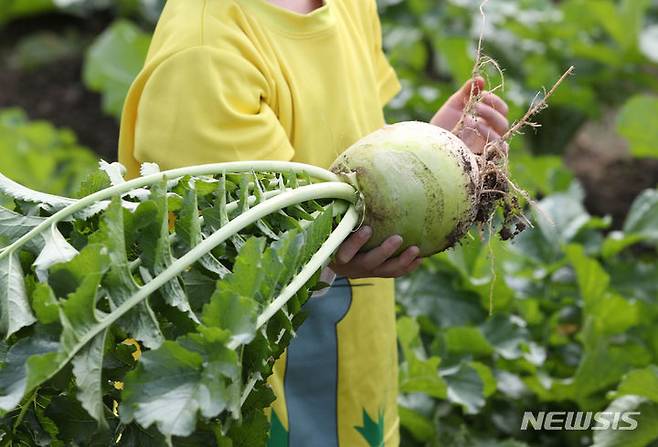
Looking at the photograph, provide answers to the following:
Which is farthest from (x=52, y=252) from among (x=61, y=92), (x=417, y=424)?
(x=61, y=92)

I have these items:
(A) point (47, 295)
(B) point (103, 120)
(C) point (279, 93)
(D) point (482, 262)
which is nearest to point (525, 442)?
(D) point (482, 262)

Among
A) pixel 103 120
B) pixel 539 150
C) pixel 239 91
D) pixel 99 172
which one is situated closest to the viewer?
pixel 99 172

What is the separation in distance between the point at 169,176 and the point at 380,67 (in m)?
0.78

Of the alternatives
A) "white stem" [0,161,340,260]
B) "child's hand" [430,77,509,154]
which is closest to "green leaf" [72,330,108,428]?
"white stem" [0,161,340,260]

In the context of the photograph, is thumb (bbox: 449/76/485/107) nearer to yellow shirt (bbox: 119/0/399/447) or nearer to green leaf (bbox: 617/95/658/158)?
yellow shirt (bbox: 119/0/399/447)

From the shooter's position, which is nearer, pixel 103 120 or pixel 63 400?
pixel 63 400

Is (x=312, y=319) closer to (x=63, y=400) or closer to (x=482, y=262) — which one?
(x=63, y=400)

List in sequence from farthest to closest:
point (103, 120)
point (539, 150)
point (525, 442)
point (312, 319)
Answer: point (103, 120), point (539, 150), point (525, 442), point (312, 319)

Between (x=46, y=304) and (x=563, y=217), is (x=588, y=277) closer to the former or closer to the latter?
(x=563, y=217)

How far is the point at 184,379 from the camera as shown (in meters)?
1.40

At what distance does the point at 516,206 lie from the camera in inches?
78.9

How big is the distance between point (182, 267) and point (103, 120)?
3881 millimetres

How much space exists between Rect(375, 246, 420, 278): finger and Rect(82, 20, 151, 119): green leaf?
2967 millimetres
